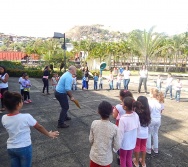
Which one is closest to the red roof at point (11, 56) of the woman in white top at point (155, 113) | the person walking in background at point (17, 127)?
the woman in white top at point (155, 113)

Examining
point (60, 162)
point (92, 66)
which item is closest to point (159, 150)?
point (60, 162)

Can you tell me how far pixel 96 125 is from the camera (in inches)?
105

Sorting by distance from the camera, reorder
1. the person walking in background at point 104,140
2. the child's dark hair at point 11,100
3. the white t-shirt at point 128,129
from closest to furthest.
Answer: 1. the child's dark hair at point 11,100
2. the person walking in background at point 104,140
3. the white t-shirt at point 128,129

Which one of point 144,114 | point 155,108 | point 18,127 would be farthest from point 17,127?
point 155,108

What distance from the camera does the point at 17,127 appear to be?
246 centimetres

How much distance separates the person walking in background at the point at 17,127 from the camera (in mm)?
2443

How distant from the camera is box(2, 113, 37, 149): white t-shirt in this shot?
246 centimetres

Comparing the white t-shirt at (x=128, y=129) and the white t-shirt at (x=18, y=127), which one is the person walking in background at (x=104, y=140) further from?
the white t-shirt at (x=18, y=127)

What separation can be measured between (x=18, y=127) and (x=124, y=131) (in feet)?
5.16

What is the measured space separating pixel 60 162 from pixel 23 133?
1.59 meters

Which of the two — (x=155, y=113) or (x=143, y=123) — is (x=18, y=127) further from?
(x=155, y=113)

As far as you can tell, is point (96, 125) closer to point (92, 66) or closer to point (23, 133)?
point (23, 133)

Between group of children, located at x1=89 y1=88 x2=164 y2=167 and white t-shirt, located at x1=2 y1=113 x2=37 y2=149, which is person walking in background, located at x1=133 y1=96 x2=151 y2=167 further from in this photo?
white t-shirt, located at x1=2 y1=113 x2=37 y2=149

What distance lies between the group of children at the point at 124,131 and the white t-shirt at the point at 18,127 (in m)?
0.87
